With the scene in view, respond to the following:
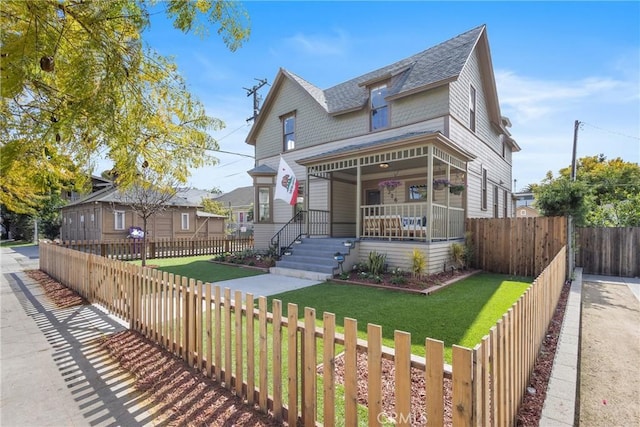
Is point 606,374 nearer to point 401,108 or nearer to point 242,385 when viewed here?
point 242,385

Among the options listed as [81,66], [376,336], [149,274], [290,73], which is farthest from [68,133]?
[290,73]

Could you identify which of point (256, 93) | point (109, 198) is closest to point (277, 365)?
point (109, 198)

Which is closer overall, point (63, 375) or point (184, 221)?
point (63, 375)

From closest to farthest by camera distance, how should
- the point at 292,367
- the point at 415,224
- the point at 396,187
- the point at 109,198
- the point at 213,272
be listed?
the point at 292,367 → the point at 415,224 → the point at 213,272 → the point at 396,187 → the point at 109,198

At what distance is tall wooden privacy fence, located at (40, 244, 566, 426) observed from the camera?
178 cm

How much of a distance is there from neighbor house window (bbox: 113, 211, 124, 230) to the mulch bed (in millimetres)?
20734

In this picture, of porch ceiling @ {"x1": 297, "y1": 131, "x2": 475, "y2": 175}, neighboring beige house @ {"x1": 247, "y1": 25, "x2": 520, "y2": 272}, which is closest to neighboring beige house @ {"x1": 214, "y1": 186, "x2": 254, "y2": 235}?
neighboring beige house @ {"x1": 247, "y1": 25, "x2": 520, "y2": 272}

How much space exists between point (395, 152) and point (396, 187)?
252cm

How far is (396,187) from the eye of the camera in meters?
12.0

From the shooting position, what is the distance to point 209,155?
5.61 meters

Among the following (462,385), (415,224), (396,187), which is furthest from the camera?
(396,187)

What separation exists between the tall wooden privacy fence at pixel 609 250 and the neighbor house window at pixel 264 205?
12601 millimetres

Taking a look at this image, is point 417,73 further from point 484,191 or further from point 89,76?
point 89,76

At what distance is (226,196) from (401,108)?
37646mm
